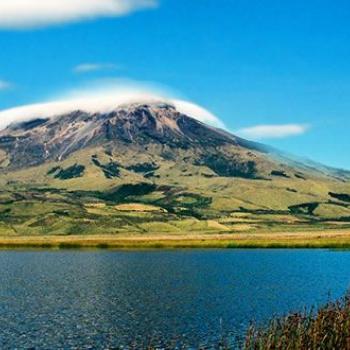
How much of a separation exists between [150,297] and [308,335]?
180ft

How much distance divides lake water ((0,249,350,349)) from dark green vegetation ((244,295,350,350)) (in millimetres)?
17706

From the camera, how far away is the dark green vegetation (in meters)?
35.2

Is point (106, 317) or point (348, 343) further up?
point (348, 343)

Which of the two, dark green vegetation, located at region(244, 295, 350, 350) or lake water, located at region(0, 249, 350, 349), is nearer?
dark green vegetation, located at region(244, 295, 350, 350)

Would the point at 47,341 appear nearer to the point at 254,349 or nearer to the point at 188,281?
the point at 254,349

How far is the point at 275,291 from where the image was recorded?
9512 centimetres

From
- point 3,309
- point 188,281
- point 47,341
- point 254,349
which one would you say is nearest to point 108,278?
point 188,281

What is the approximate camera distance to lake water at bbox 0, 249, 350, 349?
61281 millimetres

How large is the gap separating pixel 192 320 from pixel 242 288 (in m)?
32.3

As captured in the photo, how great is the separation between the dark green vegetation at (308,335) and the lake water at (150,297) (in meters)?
17.7

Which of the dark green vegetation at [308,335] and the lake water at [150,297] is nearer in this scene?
the dark green vegetation at [308,335]

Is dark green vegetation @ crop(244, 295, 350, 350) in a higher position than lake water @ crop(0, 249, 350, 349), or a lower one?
higher

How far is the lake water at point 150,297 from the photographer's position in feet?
201

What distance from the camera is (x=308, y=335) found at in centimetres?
3747
